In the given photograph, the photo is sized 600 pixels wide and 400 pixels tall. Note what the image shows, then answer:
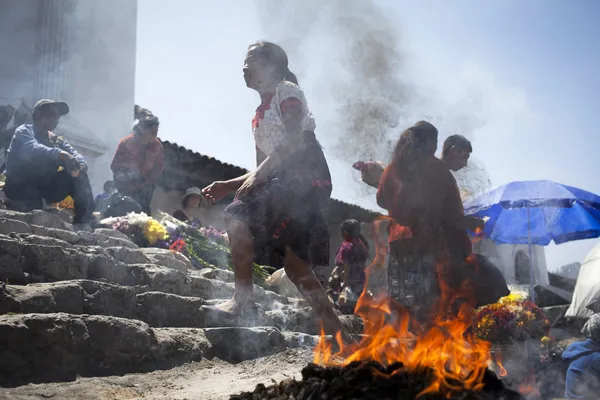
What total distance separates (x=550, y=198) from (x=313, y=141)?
5.81 meters

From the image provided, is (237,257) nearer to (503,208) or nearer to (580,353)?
(580,353)

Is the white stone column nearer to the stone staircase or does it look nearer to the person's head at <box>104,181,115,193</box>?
the person's head at <box>104,181,115,193</box>

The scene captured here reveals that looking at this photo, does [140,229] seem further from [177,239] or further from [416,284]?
[416,284]

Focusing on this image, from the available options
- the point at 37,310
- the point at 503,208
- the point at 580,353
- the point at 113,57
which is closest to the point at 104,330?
the point at 37,310

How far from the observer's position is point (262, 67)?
403 cm

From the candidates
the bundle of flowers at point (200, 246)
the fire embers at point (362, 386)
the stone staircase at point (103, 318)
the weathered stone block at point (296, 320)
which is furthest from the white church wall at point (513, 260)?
the fire embers at point (362, 386)

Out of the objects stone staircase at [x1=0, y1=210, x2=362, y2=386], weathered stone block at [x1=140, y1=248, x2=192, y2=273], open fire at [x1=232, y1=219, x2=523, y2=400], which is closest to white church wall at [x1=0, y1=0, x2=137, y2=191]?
weathered stone block at [x1=140, y1=248, x2=192, y2=273]

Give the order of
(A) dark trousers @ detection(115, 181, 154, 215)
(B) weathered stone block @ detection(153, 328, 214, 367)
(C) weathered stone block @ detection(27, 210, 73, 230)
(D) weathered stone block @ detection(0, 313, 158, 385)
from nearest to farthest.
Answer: (D) weathered stone block @ detection(0, 313, 158, 385), (B) weathered stone block @ detection(153, 328, 214, 367), (C) weathered stone block @ detection(27, 210, 73, 230), (A) dark trousers @ detection(115, 181, 154, 215)

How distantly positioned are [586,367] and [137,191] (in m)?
6.86

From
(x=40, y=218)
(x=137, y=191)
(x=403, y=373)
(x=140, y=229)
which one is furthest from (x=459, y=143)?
(x=137, y=191)

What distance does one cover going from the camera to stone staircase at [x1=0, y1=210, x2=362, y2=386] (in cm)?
293

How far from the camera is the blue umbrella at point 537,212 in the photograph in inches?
325

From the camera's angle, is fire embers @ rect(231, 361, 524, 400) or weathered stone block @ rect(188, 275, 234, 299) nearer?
fire embers @ rect(231, 361, 524, 400)

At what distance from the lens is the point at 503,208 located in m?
8.77
